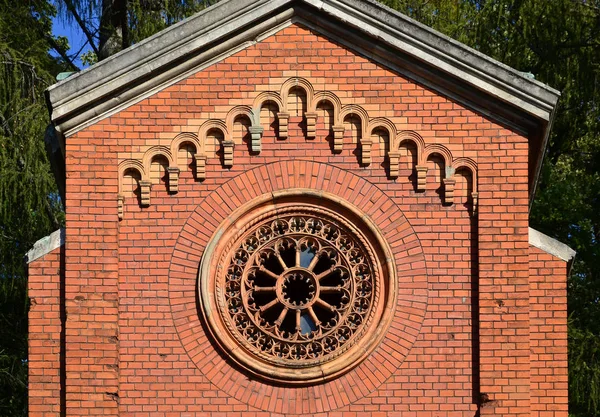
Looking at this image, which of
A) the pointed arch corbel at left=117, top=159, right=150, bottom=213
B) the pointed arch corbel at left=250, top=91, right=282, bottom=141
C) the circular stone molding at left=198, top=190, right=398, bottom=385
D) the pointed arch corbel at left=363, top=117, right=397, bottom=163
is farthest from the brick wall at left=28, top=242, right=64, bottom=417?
the pointed arch corbel at left=363, top=117, right=397, bottom=163

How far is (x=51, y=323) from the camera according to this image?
1478 cm

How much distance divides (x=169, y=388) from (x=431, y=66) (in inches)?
172

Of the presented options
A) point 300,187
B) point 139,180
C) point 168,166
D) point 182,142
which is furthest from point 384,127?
point 139,180

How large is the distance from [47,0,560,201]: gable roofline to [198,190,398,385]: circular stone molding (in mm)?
1680

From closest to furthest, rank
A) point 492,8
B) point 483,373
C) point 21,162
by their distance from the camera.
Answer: point 483,373
point 21,162
point 492,8

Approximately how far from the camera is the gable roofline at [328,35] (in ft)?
48.0

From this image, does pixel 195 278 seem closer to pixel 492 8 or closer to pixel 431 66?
pixel 431 66

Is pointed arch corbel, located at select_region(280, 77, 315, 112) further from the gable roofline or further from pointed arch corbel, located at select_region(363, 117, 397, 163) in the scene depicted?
pointed arch corbel, located at select_region(363, 117, 397, 163)

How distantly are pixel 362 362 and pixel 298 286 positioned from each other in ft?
3.68

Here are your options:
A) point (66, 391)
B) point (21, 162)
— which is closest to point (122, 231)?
point (66, 391)

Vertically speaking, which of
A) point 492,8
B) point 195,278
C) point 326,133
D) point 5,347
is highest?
point 492,8

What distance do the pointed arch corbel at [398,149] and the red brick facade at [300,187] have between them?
2 cm

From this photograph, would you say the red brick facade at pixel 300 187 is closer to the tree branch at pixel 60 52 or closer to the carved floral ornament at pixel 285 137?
the carved floral ornament at pixel 285 137

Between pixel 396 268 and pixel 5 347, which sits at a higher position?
pixel 396 268
